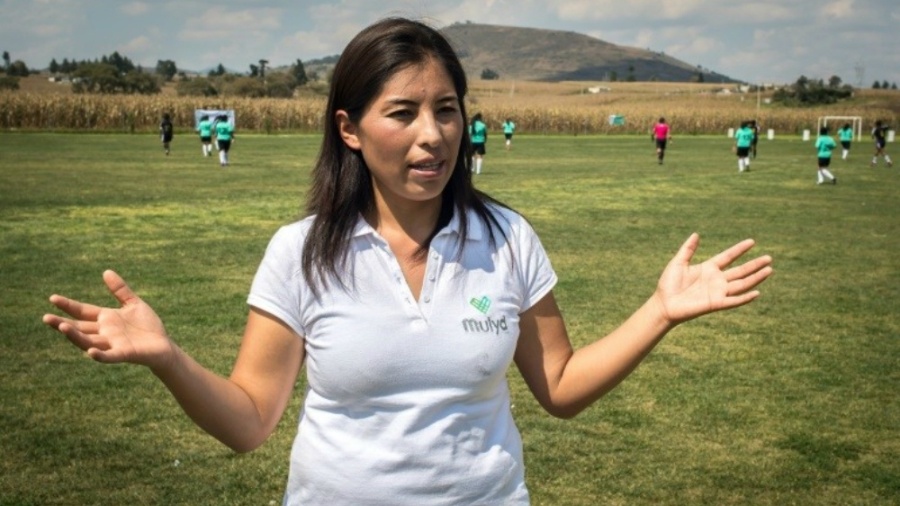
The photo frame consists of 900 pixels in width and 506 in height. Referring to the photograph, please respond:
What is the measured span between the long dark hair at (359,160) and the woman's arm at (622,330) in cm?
34

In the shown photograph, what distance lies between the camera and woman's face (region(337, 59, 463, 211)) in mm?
2611

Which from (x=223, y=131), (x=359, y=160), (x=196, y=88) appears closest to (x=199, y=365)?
(x=359, y=160)

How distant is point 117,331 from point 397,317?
0.62 metres

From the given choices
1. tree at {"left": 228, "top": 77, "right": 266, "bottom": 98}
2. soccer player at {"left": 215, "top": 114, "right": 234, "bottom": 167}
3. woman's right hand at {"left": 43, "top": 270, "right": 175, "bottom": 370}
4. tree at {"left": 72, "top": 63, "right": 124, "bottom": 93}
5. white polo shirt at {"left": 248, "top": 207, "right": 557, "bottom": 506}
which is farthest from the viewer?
tree at {"left": 72, "top": 63, "right": 124, "bottom": 93}

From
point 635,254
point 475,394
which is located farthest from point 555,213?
point 475,394

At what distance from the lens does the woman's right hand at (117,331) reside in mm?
2336

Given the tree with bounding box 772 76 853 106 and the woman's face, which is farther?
the tree with bounding box 772 76 853 106

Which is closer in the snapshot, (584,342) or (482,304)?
(482,304)

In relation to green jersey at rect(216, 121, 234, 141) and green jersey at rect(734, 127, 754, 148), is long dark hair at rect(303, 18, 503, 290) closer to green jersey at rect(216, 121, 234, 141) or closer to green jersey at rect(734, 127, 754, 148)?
green jersey at rect(216, 121, 234, 141)

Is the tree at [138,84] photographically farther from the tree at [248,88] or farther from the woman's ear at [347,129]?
the woman's ear at [347,129]

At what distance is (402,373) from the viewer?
248 centimetres

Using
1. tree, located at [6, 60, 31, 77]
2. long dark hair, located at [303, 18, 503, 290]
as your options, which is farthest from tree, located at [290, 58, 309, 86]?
long dark hair, located at [303, 18, 503, 290]

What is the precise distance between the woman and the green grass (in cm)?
323

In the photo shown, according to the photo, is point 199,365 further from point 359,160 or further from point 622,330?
point 622,330
